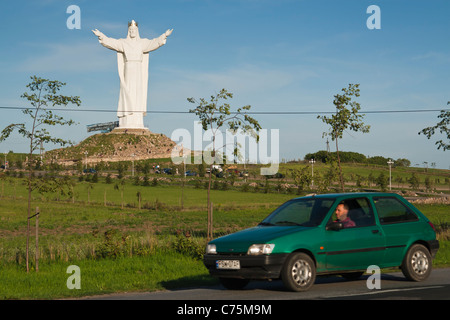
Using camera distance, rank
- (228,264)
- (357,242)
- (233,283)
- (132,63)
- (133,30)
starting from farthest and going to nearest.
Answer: (132,63) → (133,30) → (233,283) → (357,242) → (228,264)

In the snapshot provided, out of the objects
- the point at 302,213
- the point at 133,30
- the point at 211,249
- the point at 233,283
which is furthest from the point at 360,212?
the point at 133,30

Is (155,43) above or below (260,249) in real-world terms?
above

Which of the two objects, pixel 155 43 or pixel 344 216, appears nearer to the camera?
pixel 344 216

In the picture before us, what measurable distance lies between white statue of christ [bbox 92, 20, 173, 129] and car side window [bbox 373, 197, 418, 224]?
112163 mm

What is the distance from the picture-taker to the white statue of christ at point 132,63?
124 metres

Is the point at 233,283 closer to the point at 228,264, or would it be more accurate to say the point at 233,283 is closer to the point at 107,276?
the point at 228,264

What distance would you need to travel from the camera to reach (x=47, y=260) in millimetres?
17156

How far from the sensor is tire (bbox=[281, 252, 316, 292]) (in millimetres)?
10406

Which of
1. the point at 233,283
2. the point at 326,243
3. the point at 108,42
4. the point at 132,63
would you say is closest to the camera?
the point at 326,243

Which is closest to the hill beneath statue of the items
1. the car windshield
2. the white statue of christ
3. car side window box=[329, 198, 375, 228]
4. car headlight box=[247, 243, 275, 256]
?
the white statue of christ

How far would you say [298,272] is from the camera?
10531 mm

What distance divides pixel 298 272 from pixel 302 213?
4.96 feet

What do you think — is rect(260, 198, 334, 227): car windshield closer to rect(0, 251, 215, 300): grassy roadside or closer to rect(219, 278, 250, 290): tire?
rect(219, 278, 250, 290): tire

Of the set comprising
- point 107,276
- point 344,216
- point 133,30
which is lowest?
point 107,276
